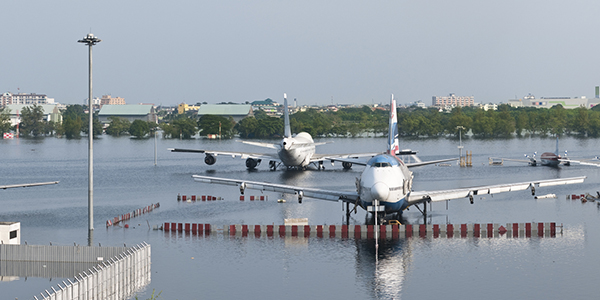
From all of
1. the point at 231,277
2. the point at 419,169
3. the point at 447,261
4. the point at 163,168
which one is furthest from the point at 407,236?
the point at 163,168

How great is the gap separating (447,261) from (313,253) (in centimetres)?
1225

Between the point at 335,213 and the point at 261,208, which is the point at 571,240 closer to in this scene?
the point at 335,213

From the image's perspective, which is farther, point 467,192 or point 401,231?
point 467,192

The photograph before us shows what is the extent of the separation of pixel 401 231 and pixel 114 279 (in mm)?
33849

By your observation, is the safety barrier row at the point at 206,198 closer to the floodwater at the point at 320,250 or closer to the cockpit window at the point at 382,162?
the floodwater at the point at 320,250

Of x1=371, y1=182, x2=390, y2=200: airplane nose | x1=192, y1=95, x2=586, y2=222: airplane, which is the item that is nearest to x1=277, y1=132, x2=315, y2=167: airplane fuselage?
x1=192, y1=95, x2=586, y2=222: airplane

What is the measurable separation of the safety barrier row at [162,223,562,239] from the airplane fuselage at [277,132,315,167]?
67.0m

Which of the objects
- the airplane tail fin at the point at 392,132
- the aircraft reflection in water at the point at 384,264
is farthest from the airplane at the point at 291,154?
the aircraft reflection in water at the point at 384,264

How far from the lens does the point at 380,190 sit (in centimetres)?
6738

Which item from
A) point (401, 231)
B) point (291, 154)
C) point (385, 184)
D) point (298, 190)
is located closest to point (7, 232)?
point (298, 190)

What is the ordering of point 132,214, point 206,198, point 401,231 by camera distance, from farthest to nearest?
point 206,198
point 132,214
point 401,231

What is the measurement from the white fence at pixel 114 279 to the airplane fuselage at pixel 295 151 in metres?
87.5

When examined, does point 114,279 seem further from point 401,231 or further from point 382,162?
point 401,231

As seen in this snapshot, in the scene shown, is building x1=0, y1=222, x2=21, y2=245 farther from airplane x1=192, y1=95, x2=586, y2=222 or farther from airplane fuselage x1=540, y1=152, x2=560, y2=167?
airplane fuselage x1=540, y1=152, x2=560, y2=167
